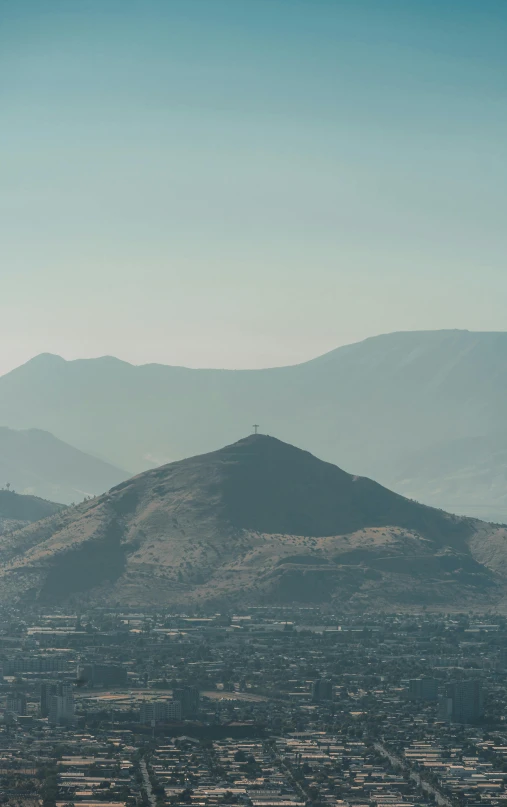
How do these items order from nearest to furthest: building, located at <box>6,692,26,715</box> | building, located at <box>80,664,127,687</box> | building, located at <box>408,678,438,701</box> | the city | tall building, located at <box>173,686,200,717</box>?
the city < tall building, located at <box>173,686,200,717</box> < building, located at <box>6,692,26,715</box> < building, located at <box>408,678,438,701</box> < building, located at <box>80,664,127,687</box>

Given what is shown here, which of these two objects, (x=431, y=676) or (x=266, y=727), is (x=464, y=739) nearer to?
(x=266, y=727)

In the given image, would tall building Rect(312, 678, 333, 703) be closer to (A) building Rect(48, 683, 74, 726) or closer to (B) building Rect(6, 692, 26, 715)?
(A) building Rect(48, 683, 74, 726)

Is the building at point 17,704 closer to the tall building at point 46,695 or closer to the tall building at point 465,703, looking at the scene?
the tall building at point 46,695

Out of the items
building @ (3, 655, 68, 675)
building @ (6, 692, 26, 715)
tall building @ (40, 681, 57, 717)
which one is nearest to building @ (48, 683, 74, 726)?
tall building @ (40, 681, 57, 717)

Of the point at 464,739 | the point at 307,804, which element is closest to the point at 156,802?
the point at 307,804

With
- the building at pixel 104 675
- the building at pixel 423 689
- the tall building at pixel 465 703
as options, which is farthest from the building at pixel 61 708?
the building at pixel 423 689

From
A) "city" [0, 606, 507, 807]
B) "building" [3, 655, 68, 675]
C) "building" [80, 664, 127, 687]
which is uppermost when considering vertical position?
"building" [3, 655, 68, 675]

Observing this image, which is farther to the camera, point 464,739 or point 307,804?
point 464,739
